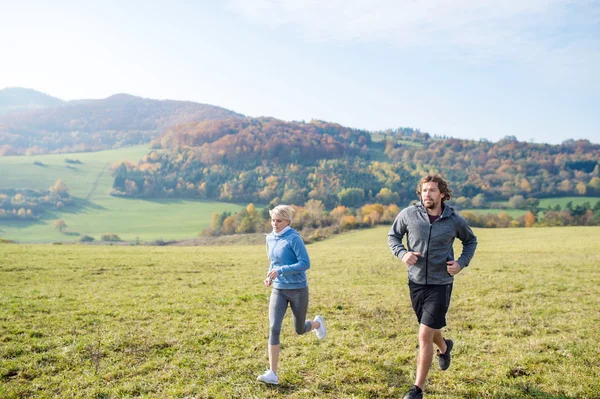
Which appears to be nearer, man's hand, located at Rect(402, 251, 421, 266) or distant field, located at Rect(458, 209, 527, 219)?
man's hand, located at Rect(402, 251, 421, 266)

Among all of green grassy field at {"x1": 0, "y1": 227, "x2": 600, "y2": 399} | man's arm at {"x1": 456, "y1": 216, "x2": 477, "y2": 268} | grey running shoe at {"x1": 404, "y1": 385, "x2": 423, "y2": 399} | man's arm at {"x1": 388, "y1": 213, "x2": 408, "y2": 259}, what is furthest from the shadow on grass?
man's arm at {"x1": 456, "y1": 216, "x2": 477, "y2": 268}

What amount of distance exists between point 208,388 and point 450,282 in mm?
4025

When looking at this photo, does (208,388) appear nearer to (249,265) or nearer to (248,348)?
(248,348)

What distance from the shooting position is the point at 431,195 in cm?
552

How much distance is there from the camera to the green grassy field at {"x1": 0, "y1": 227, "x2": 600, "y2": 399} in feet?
20.7

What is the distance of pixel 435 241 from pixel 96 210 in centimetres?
13200

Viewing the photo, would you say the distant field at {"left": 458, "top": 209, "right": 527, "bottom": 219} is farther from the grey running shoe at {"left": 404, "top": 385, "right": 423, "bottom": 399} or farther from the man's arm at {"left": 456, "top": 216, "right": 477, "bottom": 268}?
the grey running shoe at {"left": 404, "top": 385, "right": 423, "bottom": 399}

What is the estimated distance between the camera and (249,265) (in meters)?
24.8

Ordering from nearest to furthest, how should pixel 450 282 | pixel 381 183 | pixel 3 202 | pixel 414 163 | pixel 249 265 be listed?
1. pixel 450 282
2. pixel 249 265
3. pixel 3 202
4. pixel 381 183
5. pixel 414 163

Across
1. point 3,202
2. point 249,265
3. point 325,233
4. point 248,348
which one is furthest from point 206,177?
point 248,348

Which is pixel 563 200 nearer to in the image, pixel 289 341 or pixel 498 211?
pixel 498 211

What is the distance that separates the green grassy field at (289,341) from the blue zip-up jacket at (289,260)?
1647 mm

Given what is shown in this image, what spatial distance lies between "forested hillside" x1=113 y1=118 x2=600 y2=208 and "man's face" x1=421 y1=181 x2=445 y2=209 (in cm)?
12474

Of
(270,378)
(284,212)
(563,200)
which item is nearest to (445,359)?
(270,378)
